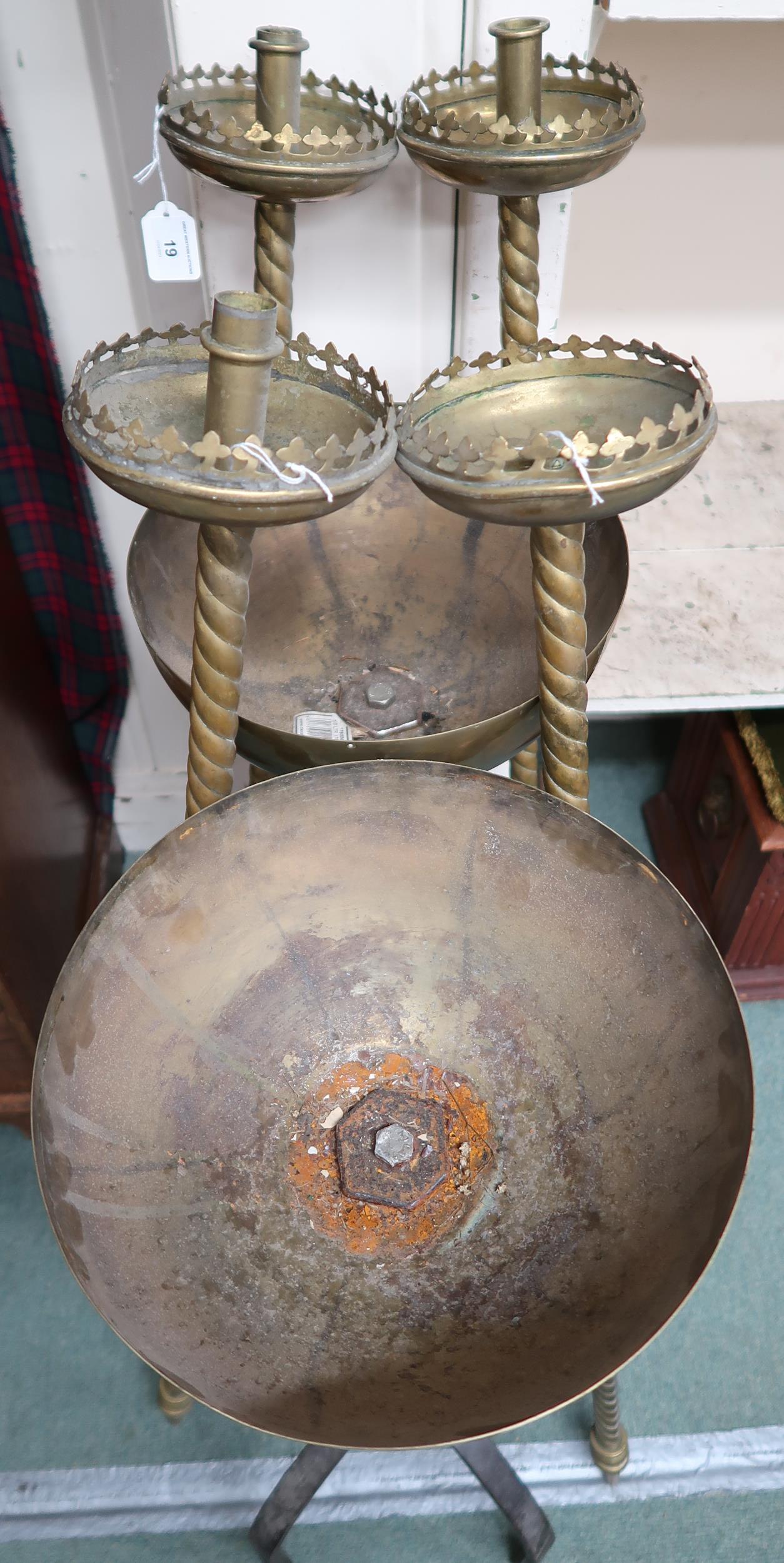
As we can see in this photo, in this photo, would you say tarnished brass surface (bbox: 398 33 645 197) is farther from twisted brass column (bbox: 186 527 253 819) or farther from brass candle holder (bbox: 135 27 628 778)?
twisted brass column (bbox: 186 527 253 819)

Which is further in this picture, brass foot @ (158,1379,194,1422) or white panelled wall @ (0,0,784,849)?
brass foot @ (158,1379,194,1422)

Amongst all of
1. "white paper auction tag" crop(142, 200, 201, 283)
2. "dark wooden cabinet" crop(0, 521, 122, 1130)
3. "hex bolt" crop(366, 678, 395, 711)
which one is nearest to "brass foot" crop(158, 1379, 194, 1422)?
"dark wooden cabinet" crop(0, 521, 122, 1130)

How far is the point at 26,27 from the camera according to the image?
45.7 inches

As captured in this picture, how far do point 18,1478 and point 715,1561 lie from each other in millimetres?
788

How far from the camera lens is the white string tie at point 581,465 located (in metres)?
0.68

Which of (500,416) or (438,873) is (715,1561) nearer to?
(438,873)

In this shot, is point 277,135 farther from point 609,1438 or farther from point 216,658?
point 609,1438

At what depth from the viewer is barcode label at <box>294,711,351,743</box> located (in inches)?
38.8

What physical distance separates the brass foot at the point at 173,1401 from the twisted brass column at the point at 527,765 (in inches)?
31.5

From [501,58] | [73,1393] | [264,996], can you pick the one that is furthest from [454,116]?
[73,1393]

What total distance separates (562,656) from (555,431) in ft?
0.57

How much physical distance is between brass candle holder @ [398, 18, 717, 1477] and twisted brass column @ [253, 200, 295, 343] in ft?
0.40

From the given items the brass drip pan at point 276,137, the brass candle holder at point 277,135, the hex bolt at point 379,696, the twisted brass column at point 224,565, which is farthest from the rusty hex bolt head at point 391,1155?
the brass drip pan at point 276,137

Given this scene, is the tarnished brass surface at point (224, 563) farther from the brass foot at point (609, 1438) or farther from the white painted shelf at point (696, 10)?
the brass foot at point (609, 1438)
